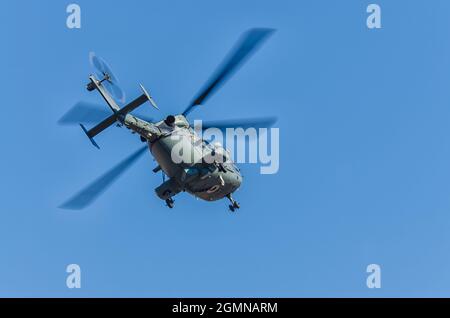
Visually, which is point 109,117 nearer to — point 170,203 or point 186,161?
point 186,161

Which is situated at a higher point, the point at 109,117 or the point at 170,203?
the point at 109,117

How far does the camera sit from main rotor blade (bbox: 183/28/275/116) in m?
32.5

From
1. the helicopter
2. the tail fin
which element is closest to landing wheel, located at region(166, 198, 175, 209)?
the helicopter

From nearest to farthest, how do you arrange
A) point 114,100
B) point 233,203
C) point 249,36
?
point 249,36 → point 114,100 → point 233,203

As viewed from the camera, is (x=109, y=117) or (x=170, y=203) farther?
(x=170, y=203)

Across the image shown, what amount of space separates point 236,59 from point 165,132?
4448 millimetres

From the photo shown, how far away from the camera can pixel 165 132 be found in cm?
3484

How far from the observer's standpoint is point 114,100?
34719mm

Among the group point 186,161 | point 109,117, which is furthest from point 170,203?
point 109,117

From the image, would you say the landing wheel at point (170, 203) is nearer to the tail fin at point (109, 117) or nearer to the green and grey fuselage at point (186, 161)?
the green and grey fuselage at point (186, 161)
